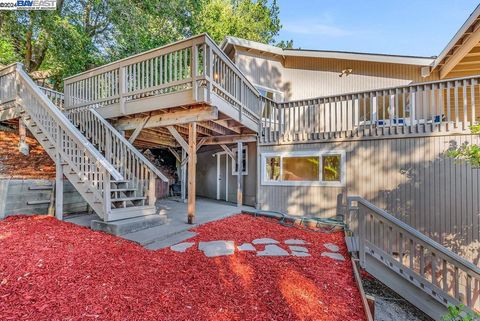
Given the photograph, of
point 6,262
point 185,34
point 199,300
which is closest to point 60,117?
point 6,262

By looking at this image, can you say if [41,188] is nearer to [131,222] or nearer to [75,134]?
[75,134]

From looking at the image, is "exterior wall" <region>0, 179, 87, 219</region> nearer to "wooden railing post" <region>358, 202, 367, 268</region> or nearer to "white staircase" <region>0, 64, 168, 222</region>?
"white staircase" <region>0, 64, 168, 222</region>

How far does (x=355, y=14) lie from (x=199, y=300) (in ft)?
51.9

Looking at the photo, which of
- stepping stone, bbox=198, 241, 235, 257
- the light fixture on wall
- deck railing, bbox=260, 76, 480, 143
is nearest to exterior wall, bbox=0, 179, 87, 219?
stepping stone, bbox=198, 241, 235, 257

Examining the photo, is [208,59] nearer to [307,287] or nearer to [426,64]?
[307,287]

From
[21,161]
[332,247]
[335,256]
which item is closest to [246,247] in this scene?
[335,256]

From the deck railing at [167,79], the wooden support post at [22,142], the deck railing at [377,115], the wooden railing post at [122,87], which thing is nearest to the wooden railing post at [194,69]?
the deck railing at [167,79]

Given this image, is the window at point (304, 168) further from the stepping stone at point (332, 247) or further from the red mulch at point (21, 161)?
the red mulch at point (21, 161)

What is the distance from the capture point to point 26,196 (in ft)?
17.6

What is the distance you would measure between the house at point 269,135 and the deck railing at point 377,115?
3 cm

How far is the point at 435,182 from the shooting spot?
225 inches

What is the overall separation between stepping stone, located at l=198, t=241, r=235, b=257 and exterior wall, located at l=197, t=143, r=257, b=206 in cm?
414

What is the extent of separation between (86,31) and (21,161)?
769 centimetres

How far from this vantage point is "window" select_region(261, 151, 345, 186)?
274 inches
